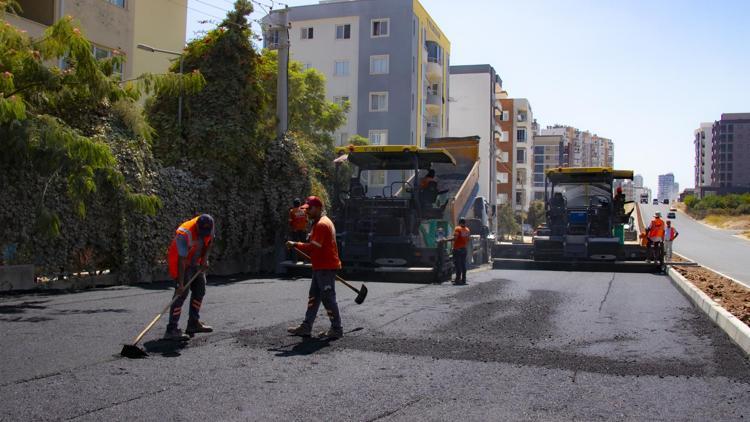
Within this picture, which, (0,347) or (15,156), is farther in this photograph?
(15,156)

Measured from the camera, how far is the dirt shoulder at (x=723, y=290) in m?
9.44

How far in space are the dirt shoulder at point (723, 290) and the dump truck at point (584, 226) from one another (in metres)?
1.41

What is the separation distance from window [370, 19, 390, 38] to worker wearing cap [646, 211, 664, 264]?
2646 centimetres

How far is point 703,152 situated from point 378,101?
143m

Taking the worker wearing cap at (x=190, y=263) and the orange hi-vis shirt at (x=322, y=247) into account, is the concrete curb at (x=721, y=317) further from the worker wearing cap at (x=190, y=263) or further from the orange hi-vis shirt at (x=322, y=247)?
the worker wearing cap at (x=190, y=263)

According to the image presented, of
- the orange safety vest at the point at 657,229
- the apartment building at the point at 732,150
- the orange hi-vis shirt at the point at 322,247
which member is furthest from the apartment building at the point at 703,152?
the orange hi-vis shirt at the point at 322,247

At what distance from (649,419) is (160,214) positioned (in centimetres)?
1134

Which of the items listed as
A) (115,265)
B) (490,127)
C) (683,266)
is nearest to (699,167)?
(490,127)

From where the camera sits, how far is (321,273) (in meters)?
7.76

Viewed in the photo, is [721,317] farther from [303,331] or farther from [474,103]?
[474,103]

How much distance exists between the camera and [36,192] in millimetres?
11734

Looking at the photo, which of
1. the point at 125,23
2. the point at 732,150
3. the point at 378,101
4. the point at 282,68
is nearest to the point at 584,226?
the point at 282,68

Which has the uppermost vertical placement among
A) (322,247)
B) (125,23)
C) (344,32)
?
(344,32)

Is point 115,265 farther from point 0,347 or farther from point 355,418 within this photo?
point 355,418
